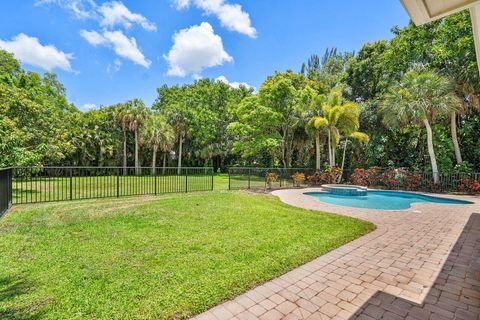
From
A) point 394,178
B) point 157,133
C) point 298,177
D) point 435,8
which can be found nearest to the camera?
Answer: point 435,8

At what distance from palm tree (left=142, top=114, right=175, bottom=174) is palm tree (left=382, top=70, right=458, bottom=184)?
18224mm

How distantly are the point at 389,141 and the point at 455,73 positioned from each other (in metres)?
5.34

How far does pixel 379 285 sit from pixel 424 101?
505 inches

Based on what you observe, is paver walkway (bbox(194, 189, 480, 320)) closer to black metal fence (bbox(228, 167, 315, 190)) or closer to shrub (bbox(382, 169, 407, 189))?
black metal fence (bbox(228, 167, 315, 190))

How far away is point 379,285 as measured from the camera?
2.87 meters

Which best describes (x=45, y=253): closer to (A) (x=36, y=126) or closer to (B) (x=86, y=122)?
(A) (x=36, y=126)

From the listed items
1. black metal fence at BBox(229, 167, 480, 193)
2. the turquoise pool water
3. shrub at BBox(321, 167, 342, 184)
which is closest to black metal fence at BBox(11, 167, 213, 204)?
black metal fence at BBox(229, 167, 480, 193)

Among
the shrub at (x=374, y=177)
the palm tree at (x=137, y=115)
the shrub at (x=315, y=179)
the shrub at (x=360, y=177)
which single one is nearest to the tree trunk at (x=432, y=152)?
the shrub at (x=374, y=177)

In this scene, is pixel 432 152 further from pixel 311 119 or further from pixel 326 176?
pixel 311 119

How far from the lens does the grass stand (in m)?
2.39

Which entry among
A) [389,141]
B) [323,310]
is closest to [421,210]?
[323,310]

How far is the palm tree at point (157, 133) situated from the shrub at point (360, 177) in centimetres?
1640

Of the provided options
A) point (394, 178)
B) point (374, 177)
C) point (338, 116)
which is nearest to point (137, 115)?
point (338, 116)

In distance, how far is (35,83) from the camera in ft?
80.2
